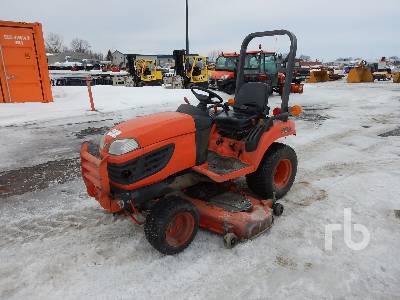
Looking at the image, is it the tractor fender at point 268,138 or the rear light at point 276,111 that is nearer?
the tractor fender at point 268,138

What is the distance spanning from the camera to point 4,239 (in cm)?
313

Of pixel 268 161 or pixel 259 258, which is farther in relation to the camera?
pixel 268 161

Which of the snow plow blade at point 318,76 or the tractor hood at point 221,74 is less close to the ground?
the tractor hood at point 221,74

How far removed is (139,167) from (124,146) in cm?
20

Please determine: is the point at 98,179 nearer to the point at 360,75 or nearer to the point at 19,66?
the point at 19,66

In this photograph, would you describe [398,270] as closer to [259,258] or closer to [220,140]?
[259,258]

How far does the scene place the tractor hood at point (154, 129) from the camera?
2.68 metres

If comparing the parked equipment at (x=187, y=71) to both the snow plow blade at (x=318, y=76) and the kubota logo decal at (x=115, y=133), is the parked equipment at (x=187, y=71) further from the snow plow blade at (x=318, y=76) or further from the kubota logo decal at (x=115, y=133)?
the kubota logo decal at (x=115, y=133)

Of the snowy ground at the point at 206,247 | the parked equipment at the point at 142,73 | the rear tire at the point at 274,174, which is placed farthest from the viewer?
the parked equipment at the point at 142,73

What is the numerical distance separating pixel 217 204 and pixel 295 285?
1.01 meters

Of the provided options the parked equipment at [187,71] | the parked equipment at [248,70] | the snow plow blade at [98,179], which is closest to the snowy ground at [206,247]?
→ the snow plow blade at [98,179]

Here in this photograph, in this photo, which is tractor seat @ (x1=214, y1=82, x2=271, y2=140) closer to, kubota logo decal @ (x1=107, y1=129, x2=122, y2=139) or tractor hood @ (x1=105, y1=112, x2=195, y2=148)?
tractor hood @ (x1=105, y1=112, x2=195, y2=148)

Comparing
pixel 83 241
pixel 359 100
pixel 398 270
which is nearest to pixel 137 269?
pixel 83 241

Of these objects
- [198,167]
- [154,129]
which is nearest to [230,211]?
[198,167]
